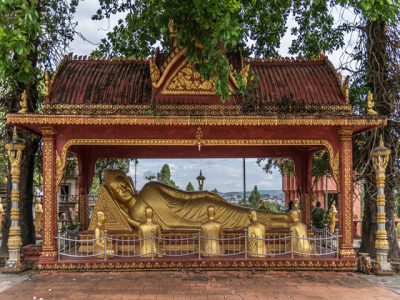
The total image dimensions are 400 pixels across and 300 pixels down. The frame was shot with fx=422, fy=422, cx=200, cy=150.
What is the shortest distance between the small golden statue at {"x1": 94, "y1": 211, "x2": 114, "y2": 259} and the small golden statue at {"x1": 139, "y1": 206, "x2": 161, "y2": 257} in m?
0.65

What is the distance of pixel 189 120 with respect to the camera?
800cm

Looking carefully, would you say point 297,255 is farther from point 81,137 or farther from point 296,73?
point 81,137

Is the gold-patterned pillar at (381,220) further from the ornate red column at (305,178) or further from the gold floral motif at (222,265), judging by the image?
the ornate red column at (305,178)

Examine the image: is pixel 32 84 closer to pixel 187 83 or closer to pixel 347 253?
pixel 187 83

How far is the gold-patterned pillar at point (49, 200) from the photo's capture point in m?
8.20

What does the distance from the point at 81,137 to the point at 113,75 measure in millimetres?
1775

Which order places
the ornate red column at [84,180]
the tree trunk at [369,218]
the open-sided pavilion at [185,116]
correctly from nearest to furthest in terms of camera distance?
1. the open-sided pavilion at [185,116]
2. the tree trunk at [369,218]
3. the ornate red column at [84,180]

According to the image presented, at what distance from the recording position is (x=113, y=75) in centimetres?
952

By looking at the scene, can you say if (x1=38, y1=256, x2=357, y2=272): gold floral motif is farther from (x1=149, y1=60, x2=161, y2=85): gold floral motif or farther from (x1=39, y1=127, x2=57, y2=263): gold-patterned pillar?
(x1=149, y1=60, x2=161, y2=85): gold floral motif

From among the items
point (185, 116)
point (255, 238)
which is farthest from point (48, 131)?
point (255, 238)

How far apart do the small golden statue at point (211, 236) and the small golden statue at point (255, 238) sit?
2.01ft

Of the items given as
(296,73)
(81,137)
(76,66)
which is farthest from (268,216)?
(76,66)

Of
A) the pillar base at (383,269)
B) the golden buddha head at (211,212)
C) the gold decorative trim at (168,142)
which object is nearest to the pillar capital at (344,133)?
the gold decorative trim at (168,142)

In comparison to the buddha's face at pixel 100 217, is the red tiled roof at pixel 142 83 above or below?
above
